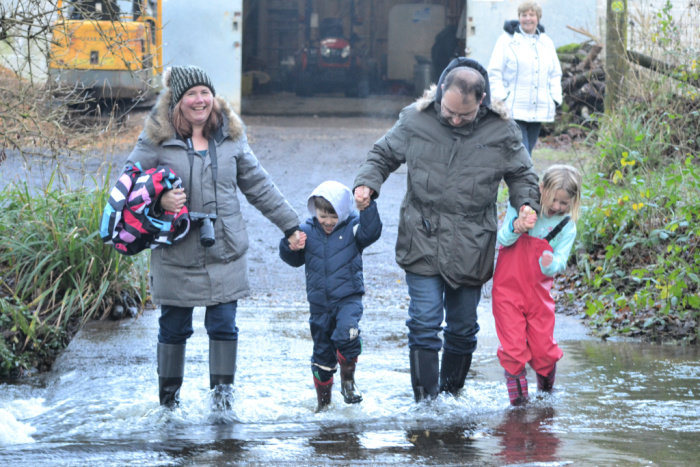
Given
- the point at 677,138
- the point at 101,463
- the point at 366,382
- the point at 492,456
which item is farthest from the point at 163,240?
the point at 677,138

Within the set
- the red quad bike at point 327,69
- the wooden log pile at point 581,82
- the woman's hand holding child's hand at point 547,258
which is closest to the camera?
the woman's hand holding child's hand at point 547,258

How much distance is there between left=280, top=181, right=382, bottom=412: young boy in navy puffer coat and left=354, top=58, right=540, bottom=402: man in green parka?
143 mm

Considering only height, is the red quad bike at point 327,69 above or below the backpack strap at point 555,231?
above

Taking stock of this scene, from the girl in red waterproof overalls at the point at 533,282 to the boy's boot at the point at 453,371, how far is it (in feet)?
0.69

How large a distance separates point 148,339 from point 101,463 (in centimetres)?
223

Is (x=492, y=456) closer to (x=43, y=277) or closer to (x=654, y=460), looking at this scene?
(x=654, y=460)

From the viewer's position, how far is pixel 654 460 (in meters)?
3.43

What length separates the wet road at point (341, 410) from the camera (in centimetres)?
360

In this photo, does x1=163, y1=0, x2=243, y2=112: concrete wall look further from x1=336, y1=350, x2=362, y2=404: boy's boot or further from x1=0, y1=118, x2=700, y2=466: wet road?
x1=336, y1=350, x2=362, y2=404: boy's boot

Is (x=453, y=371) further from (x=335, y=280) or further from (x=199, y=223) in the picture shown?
(x=199, y=223)

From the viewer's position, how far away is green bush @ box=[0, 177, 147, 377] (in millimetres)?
5637

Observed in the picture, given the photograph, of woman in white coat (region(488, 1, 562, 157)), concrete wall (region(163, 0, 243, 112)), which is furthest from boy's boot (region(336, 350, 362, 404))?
concrete wall (region(163, 0, 243, 112))

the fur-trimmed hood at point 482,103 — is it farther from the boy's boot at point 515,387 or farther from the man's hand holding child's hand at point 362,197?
the boy's boot at point 515,387

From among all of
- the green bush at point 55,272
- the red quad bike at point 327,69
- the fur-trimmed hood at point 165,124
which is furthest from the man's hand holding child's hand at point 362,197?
the red quad bike at point 327,69
